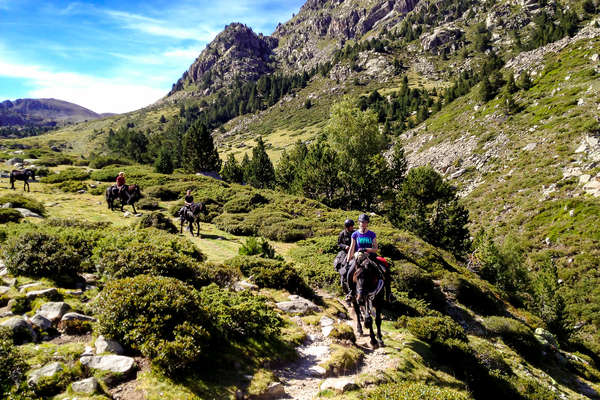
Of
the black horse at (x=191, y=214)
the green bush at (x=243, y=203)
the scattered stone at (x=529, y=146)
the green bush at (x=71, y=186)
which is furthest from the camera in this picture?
the scattered stone at (x=529, y=146)

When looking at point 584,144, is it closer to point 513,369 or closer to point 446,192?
point 446,192

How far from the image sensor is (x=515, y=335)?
14898 mm

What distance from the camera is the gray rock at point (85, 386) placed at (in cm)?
506

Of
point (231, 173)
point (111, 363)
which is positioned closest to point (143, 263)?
point (111, 363)

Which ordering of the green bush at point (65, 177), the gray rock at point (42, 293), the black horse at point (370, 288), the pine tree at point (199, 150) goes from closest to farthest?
the gray rock at point (42, 293) < the black horse at point (370, 288) < the green bush at point (65, 177) < the pine tree at point (199, 150)

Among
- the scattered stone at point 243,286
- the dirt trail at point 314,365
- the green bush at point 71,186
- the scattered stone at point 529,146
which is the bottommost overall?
the dirt trail at point 314,365

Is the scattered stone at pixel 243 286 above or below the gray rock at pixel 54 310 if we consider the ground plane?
below

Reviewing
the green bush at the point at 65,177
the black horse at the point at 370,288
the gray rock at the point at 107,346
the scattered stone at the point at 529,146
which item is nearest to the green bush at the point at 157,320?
the gray rock at the point at 107,346

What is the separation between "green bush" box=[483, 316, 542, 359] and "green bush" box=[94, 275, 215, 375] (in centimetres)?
1452

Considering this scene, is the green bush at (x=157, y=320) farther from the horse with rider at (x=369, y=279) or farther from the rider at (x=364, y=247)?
the rider at (x=364, y=247)

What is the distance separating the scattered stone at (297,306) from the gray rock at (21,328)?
671 cm

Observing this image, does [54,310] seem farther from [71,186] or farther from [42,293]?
[71,186]

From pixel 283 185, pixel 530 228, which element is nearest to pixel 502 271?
pixel 530 228

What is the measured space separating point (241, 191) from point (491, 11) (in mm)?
223732
